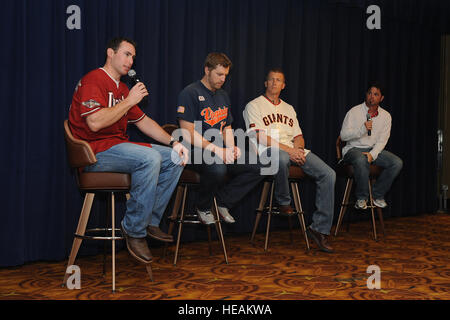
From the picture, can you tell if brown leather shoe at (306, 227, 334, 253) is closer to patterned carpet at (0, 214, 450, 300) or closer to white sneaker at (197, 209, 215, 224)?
A: patterned carpet at (0, 214, 450, 300)

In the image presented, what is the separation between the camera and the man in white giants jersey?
3.54 m

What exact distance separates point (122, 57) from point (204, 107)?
30.5 inches

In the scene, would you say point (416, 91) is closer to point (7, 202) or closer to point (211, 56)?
point (211, 56)

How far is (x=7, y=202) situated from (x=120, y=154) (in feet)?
3.16

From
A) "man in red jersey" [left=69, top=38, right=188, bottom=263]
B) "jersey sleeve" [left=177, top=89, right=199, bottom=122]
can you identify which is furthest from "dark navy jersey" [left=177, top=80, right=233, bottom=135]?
"man in red jersey" [left=69, top=38, right=188, bottom=263]

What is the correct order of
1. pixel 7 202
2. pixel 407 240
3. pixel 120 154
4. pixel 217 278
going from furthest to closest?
pixel 407 240
pixel 7 202
pixel 217 278
pixel 120 154

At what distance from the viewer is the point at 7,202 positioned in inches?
118

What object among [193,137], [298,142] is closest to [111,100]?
[193,137]

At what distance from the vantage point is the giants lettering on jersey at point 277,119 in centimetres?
388

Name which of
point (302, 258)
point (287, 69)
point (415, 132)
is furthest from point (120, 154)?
point (415, 132)

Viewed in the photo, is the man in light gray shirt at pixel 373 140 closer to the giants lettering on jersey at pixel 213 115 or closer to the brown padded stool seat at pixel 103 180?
the giants lettering on jersey at pixel 213 115

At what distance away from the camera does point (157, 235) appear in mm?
2744

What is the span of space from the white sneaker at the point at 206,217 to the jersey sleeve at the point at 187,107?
63cm

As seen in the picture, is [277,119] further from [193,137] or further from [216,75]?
[193,137]
